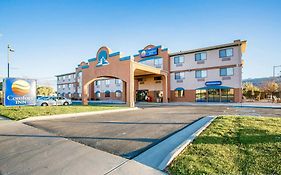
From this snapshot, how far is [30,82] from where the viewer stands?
14.3 meters

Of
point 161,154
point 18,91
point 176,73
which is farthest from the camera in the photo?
point 176,73

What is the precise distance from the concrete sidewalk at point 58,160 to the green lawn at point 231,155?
3.02 feet

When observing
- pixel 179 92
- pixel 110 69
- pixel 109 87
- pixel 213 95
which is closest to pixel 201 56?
pixel 213 95

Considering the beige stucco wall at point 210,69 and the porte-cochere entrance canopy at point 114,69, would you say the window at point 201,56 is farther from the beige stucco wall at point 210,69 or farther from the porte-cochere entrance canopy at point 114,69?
the porte-cochere entrance canopy at point 114,69

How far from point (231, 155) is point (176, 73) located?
2793cm

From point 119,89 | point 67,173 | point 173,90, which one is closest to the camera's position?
point 67,173

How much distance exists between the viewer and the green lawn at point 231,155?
3514mm

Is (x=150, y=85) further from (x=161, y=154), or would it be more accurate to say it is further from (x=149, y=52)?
(x=161, y=154)

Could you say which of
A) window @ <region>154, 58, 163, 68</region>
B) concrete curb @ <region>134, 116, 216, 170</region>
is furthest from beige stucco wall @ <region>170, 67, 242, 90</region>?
concrete curb @ <region>134, 116, 216, 170</region>

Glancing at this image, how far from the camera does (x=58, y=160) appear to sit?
165 inches

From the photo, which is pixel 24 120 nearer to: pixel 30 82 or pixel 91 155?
pixel 30 82

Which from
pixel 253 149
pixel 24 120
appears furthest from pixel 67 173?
pixel 24 120

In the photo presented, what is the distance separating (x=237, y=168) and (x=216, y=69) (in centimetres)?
2644

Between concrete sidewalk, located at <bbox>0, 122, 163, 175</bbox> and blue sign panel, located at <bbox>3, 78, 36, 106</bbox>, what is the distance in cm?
950
